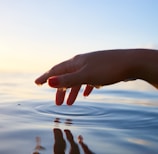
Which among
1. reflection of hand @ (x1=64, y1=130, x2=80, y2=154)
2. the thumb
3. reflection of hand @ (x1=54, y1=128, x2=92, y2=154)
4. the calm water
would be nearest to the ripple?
the calm water

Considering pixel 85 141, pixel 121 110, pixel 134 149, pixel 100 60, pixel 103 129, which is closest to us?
pixel 100 60

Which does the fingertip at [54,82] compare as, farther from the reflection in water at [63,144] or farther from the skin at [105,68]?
the reflection in water at [63,144]

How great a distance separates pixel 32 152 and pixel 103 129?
3.58 feet

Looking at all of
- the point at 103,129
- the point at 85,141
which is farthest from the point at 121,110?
the point at 85,141

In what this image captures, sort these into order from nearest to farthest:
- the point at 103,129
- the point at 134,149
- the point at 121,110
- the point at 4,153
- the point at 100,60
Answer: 1. the point at 100,60
2. the point at 4,153
3. the point at 134,149
4. the point at 103,129
5. the point at 121,110

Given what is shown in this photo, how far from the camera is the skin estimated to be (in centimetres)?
208

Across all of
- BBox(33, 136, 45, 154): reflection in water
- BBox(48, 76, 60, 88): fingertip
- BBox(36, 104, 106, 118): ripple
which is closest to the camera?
BBox(48, 76, 60, 88): fingertip

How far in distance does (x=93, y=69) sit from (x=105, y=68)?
9 centimetres

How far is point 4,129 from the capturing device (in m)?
3.22

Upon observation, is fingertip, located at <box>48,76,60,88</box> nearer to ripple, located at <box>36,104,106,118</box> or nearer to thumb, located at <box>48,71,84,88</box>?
thumb, located at <box>48,71,84,88</box>

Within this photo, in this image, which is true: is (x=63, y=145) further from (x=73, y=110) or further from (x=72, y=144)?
(x=73, y=110)

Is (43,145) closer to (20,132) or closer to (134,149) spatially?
(20,132)

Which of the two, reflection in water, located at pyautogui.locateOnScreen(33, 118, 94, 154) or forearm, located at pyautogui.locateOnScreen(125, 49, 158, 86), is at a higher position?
forearm, located at pyautogui.locateOnScreen(125, 49, 158, 86)

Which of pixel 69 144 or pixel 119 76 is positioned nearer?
pixel 119 76
